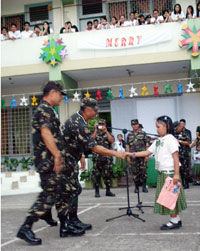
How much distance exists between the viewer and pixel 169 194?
4.54 m

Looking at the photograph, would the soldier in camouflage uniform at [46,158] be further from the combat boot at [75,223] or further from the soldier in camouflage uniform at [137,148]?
the soldier in camouflage uniform at [137,148]

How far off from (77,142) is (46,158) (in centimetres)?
53

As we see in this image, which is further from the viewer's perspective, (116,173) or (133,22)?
(133,22)

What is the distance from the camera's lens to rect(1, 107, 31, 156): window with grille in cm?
1480

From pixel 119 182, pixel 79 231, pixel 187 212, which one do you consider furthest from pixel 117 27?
pixel 79 231

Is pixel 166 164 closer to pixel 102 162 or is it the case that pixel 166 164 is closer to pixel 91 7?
pixel 102 162

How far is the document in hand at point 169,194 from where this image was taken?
4504 millimetres

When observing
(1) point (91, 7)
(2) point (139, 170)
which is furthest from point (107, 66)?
(2) point (139, 170)

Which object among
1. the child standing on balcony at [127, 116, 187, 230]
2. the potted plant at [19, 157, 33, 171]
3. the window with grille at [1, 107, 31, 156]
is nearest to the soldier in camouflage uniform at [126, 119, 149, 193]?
the child standing on balcony at [127, 116, 187, 230]

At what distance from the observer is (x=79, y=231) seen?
14.6 feet

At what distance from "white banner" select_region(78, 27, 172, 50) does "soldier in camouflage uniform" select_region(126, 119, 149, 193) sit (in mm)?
4372

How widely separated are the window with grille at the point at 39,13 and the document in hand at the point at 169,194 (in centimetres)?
1183

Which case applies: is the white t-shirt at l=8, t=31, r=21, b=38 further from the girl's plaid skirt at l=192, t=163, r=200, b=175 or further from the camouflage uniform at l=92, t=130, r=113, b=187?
the girl's plaid skirt at l=192, t=163, r=200, b=175

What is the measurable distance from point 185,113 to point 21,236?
32.9 ft
